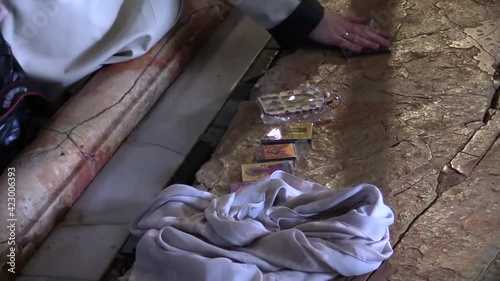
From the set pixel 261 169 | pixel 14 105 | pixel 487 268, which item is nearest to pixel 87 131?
pixel 14 105

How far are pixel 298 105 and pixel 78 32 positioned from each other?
558mm

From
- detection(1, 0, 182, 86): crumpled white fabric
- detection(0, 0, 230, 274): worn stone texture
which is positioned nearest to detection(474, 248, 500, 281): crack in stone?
detection(0, 0, 230, 274): worn stone texture

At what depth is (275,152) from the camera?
1.59 m

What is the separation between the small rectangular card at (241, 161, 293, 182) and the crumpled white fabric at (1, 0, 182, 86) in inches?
19.8

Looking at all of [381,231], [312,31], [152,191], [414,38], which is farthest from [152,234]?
[414,38]

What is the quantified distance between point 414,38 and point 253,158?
22.6 inches

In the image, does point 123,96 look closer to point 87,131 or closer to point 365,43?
point 87,131

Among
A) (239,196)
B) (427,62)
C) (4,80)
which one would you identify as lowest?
(427,62)

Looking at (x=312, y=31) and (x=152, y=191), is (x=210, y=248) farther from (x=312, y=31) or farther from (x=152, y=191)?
(x=312, y=31)

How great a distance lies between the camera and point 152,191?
1.58 meters

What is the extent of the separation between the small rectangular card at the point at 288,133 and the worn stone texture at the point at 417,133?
0.02 metres

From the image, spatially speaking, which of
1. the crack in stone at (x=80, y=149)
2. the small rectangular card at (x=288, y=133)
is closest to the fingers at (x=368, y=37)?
the small rectangular card at (x=288, y=133)

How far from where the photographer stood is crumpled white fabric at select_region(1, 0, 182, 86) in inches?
67.5

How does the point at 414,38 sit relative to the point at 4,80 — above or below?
below
